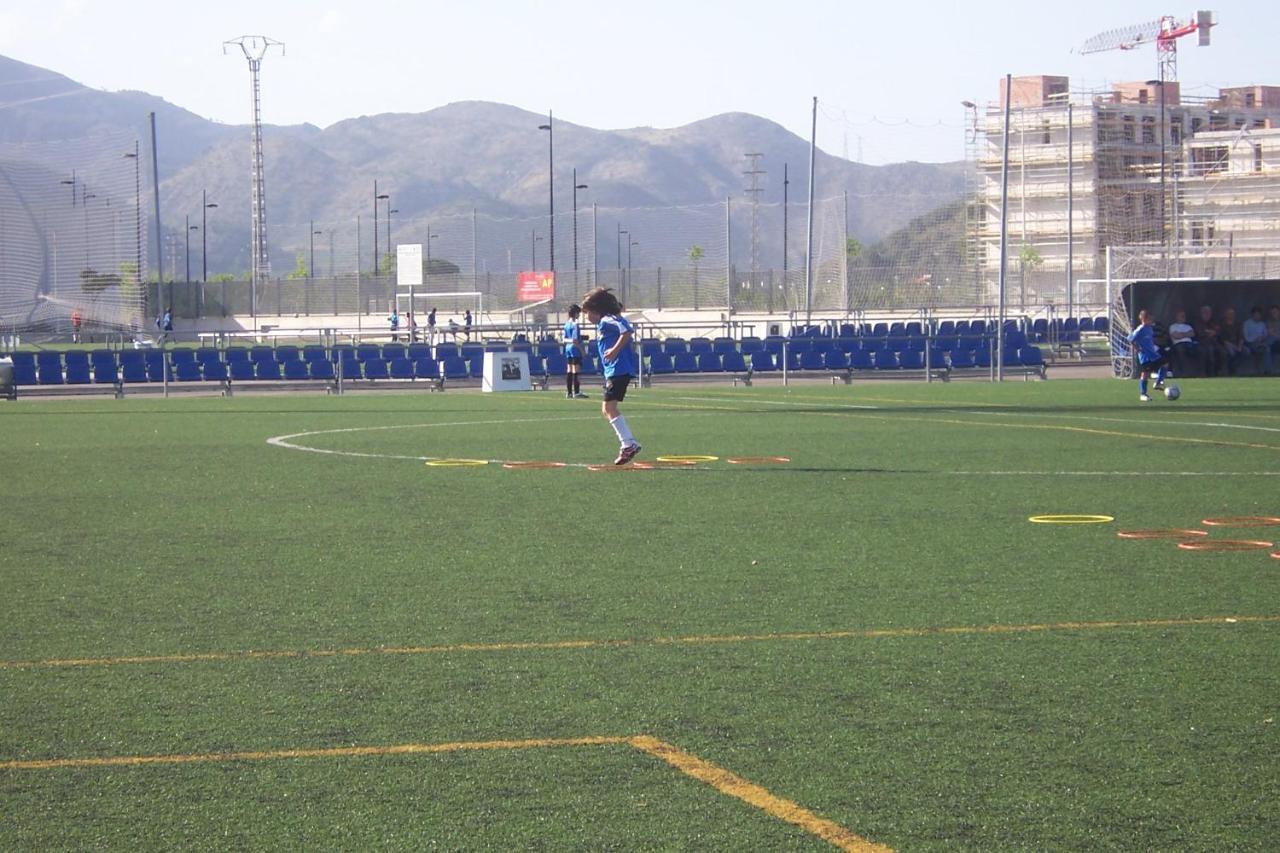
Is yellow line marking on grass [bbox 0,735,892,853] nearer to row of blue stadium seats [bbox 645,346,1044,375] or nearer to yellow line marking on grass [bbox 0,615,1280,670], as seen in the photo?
yellow line marking on grass [bbox 0,615,1280,670]

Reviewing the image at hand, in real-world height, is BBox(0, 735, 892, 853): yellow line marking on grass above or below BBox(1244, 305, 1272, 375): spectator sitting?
below

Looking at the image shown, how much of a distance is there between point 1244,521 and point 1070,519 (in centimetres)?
122

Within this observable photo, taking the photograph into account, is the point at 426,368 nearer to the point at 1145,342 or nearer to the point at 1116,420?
the point at 1145,342

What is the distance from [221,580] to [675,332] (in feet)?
199

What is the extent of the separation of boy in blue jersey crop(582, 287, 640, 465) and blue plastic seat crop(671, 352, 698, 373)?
23.2 metres

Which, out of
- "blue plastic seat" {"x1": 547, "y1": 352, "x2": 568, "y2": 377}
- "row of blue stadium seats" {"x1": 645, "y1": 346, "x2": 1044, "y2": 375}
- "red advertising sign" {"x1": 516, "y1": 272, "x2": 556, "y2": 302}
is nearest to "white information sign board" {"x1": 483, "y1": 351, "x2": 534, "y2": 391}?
"blue plastic seat" {"x1": 547, "y1": 352, "x2": 568, "y2": 377}

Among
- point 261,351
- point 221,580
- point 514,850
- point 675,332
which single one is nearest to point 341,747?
point 514,850

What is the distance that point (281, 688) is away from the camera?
7.02 m

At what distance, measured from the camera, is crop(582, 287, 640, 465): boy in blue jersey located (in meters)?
17.3

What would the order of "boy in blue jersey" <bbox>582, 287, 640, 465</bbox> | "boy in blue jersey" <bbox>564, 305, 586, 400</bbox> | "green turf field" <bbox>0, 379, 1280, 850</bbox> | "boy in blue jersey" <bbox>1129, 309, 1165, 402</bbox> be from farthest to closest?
1. "boy in blue jersey" <bbox>564, 305, 586, 400</bbox>
2. "boy in blue jersey" <bbox>1129, 309, 1165, 402</bbox>
3. "boy in blue jersey" <bbox>582, 287, 640, 465</bbox>
4. "green turf field" <bbox>0, 379, 1280, 850</bbox>

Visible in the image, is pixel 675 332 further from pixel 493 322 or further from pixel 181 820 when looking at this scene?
pixel 181 820

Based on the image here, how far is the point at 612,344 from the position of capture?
1778 centimetres

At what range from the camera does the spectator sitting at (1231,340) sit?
38031mm

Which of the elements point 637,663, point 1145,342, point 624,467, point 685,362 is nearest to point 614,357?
point 624,467
